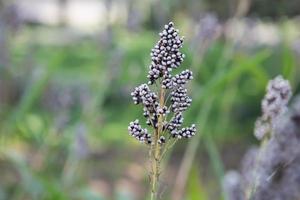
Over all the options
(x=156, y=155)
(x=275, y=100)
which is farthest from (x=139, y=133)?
(x=275, y=100)

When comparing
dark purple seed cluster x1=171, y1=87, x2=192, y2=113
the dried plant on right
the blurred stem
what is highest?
the dried plant on right

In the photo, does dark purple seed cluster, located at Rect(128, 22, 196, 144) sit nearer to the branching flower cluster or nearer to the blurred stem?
the blurred stem

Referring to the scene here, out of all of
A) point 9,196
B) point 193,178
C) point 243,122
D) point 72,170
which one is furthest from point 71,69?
point 193,178

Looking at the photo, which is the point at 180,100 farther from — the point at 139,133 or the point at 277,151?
the point at 277,151

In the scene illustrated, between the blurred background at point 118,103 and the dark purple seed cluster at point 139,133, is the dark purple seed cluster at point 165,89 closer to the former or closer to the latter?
the dark purple seed cluster at point 139,133

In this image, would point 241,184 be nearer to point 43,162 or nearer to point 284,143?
point 284,143

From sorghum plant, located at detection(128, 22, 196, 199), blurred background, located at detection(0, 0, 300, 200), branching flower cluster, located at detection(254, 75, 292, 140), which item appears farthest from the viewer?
blurred background, located at detection(0, 0, 300, 200)

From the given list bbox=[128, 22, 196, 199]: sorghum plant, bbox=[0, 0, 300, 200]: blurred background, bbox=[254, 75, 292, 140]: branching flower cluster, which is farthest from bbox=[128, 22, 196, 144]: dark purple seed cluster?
bbox=[254, 75, 292, 140]: branching flower cluster

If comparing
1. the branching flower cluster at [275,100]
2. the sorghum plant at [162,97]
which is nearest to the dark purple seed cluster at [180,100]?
the sorghum plant at [162,97]

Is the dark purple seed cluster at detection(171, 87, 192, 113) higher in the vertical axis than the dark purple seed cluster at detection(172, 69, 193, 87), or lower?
lower
